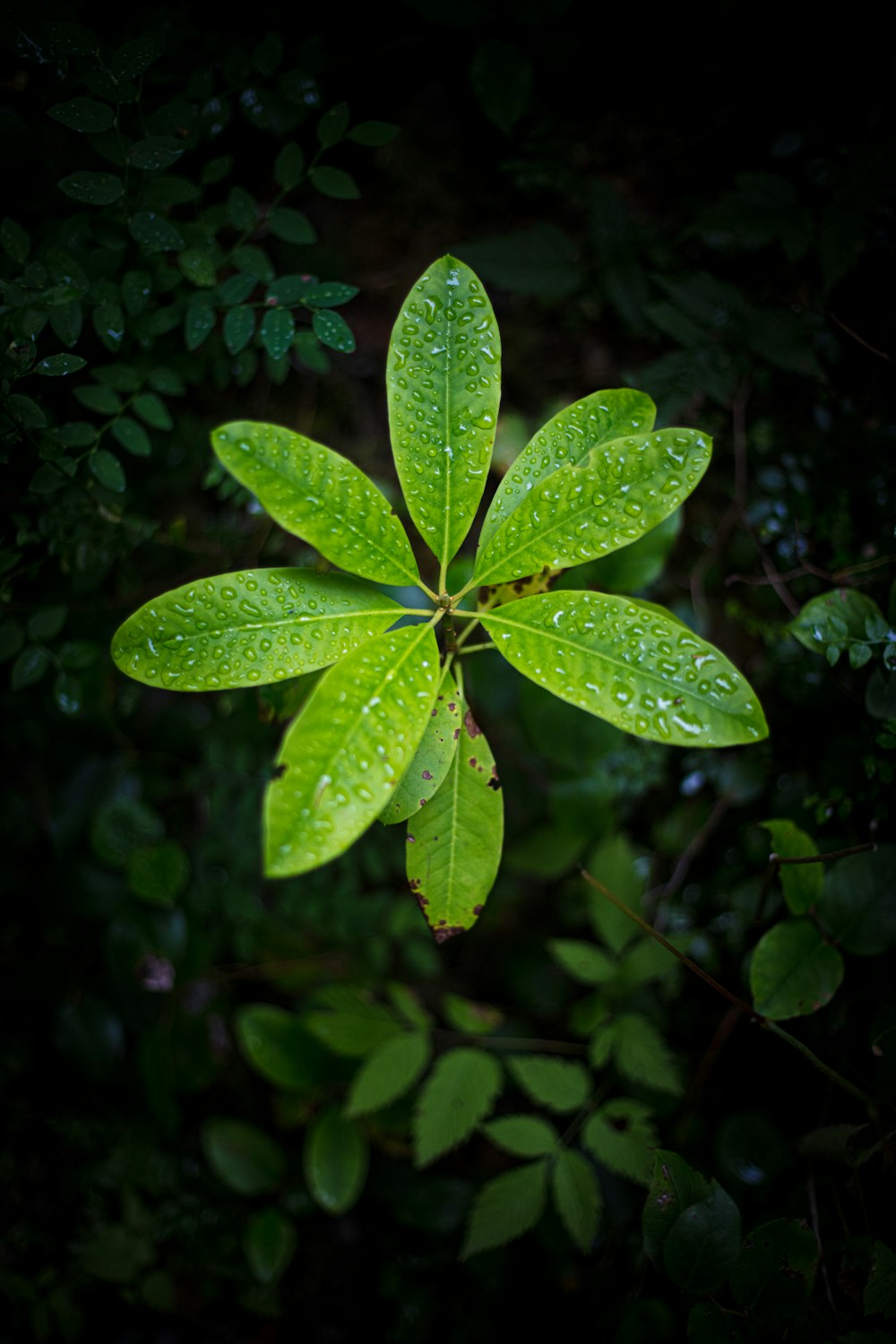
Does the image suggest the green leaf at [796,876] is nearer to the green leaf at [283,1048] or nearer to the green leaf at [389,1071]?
the green leaf at [389,1071]

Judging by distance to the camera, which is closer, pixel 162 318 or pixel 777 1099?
pixel 162 318

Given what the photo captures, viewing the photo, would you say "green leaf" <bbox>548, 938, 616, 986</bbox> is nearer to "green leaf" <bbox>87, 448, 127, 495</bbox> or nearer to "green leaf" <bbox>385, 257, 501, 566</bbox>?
"green leaf" <bbox>385, 257, 501, 566</bbox>

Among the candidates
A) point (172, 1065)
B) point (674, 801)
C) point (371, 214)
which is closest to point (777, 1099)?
point (674, 801)

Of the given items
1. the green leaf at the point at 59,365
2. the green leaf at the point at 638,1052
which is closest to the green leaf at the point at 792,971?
the green leaf at the point at 638,1052

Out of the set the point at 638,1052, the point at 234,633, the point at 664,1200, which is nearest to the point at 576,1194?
the point at 638,1052

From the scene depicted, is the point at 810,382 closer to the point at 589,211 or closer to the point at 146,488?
the point at 589,211

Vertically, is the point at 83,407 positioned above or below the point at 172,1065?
above
